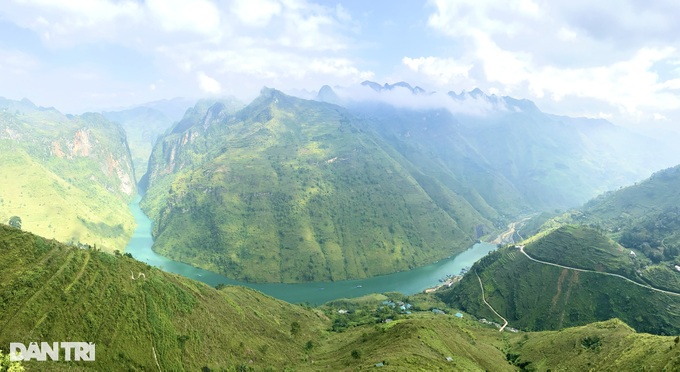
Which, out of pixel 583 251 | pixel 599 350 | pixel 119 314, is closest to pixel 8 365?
pixel 119 314

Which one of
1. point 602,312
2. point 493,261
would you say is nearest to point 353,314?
point 493,261

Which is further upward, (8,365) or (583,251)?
(8,365)

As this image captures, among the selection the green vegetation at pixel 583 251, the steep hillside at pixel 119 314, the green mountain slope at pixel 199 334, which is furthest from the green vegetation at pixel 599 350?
the steep hillside at pixel 119 314

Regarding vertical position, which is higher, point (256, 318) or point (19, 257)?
point (19, 257)

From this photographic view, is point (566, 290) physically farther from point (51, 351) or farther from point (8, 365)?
point (8, 365)

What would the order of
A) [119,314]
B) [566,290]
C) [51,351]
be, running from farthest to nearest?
[566,290], [119,314], [51,351]

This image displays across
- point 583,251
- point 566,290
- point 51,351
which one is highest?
point 51,351

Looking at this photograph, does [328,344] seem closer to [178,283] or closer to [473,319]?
[178,283]
